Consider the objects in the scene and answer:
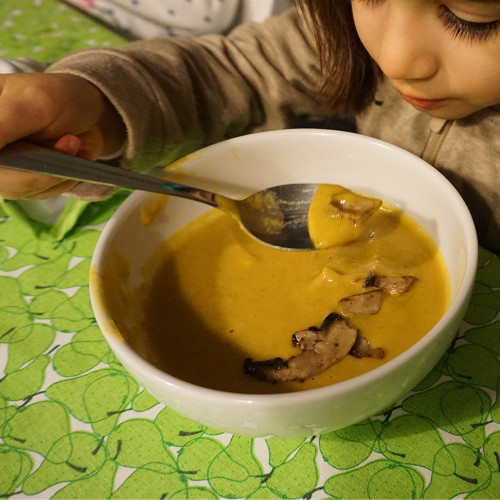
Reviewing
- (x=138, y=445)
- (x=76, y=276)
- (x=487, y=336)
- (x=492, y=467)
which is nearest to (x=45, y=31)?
(x=76, y=276)

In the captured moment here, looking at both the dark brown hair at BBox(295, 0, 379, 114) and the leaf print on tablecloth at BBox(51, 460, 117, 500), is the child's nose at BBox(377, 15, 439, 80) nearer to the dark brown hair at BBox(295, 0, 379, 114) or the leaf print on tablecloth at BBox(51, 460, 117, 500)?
the dark brown hair at BBox(295, 0, 379, 114)

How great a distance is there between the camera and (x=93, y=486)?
61 cm

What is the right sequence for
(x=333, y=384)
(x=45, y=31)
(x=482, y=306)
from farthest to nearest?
(x=45, y=31) → (x=482, y=306) → (x=333, y=384)

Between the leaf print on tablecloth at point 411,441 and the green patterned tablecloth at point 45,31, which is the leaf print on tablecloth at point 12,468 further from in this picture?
the green patterned tablecloth at point 45,31

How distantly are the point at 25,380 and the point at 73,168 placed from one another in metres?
0.30

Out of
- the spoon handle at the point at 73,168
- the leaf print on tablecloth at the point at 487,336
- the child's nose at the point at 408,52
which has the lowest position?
the leaf print on tablecloth at the point at 487,336

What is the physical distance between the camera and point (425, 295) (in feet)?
2.31

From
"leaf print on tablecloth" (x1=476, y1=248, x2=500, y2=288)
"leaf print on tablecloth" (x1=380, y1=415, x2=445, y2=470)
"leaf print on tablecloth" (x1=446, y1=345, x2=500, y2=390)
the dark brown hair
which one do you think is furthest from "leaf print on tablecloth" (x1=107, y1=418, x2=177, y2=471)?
the dark brown hair

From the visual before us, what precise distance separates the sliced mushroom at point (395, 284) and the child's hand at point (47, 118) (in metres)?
0.47

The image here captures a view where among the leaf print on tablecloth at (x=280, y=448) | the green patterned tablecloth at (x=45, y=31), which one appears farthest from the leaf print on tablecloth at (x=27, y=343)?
the green patterned tablecloth at (x=45, y=31)

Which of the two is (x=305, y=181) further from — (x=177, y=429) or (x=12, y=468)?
(x=12, y=468)

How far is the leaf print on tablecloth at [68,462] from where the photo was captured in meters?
0.63

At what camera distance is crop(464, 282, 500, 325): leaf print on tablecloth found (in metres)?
0.72

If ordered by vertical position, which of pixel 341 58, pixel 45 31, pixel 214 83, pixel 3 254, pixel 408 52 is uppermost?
pixel 408 52
